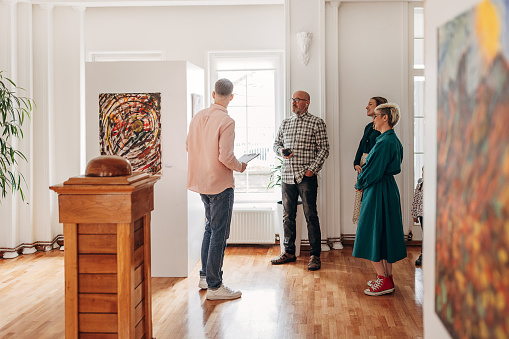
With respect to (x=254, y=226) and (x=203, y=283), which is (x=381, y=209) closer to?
(x=203, y=283)

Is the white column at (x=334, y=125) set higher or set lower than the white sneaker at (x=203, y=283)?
higher

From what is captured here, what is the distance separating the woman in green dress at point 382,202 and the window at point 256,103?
2.65m

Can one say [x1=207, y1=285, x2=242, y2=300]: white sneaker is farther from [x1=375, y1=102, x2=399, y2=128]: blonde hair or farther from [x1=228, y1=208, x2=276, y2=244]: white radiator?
[x1=228, y1=208, x2=276, y2=244]: white radiator

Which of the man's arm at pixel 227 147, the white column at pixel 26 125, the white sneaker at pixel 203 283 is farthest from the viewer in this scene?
the white column at pixel 26 125

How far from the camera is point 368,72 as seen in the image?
6.45m

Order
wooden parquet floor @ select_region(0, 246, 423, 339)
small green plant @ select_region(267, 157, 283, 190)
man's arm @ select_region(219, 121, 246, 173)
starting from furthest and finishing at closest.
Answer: small green plant @ select_region(267, 157, 283, 190), man's arm @ select_region(219, 121, 246, 173), wooden parquet floor @ select_region(0, 246, 423, 339)

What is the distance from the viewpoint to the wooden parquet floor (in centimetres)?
377

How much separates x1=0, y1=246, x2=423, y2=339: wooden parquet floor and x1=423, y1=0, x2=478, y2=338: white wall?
1.67 metres

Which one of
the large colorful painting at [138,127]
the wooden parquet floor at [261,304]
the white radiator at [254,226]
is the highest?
the large colorful painting at [138,127]

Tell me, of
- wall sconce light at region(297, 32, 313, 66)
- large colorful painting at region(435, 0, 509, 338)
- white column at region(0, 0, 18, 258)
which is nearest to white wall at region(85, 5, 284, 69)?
wall sconce light at region(297, 32, 313, 66)

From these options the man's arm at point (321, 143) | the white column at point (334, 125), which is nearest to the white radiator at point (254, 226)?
the white column at point (334, 125)

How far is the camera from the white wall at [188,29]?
6.78m

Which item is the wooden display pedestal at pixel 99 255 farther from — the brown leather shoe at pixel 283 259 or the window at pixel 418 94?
the window at pixel 418 94

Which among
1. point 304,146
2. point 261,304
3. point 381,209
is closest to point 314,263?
point 304,146
